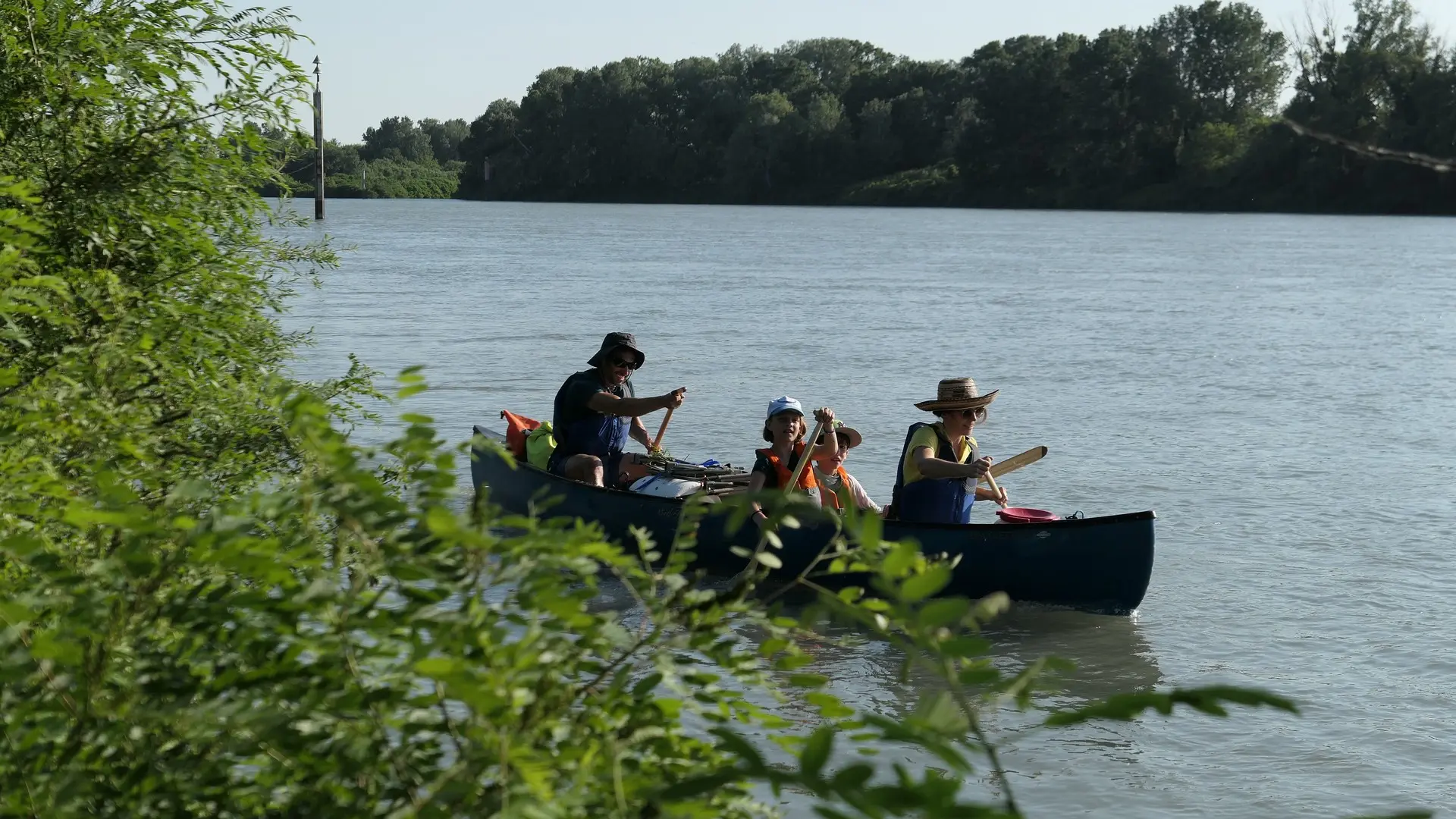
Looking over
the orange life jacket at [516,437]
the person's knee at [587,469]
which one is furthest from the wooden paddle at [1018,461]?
the orange life jacket at [516,437]

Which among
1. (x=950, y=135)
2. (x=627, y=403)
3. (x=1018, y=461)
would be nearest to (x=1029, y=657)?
(x=1018, y=461)

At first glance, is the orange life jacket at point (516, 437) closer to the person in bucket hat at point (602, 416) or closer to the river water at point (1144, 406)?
the person in bucket hat at point (602, 416)

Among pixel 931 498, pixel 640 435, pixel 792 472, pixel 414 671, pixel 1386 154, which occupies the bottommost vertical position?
pixel 640 435

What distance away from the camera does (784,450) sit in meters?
8.79

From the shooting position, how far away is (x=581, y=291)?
34.1 metres

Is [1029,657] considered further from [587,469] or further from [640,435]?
[640,435]

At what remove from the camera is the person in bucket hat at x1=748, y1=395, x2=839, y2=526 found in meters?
8.70

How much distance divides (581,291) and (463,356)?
1157 cm

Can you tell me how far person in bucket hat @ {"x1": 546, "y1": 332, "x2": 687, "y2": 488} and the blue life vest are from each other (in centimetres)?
154

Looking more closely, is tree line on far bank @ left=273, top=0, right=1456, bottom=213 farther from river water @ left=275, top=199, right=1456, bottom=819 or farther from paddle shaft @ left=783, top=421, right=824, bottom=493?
paddle shaft @ left=783, top=421, right=824, bottom=493

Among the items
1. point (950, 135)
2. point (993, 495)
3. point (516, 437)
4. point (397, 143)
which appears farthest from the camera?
point (397, 143)

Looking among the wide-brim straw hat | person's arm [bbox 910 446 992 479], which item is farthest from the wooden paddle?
the wide-brim straw hat

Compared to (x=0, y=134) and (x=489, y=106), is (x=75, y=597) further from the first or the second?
(x=489, y=106)

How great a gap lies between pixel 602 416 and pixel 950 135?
87.5 meters
